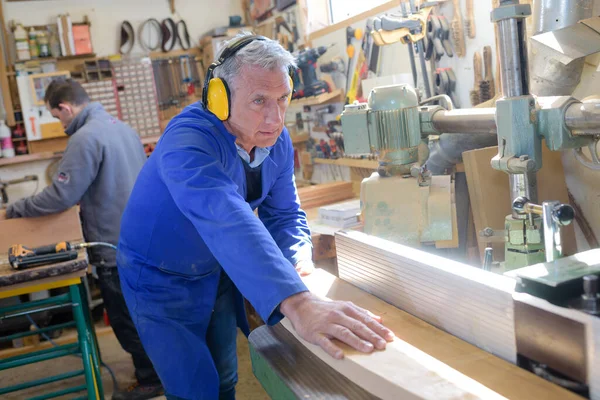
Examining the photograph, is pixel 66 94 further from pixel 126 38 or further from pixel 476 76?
pixel 476 76

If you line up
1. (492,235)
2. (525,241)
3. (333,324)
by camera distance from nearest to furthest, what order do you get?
(333,324), (525,241), (492,235)

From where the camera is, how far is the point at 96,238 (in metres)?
2.95

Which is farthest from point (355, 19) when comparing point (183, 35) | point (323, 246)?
point (183, 35)

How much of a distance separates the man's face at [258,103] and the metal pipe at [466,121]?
0.39m

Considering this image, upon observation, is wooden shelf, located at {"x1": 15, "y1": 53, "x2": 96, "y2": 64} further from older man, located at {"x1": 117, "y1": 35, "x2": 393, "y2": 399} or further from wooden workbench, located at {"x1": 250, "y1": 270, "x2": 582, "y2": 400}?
wooden workbench, located at {"x1": 250, "y1": 270, "x2": 582, "y2": 400}

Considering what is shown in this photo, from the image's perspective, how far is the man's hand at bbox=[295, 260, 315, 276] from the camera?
4.65 feet

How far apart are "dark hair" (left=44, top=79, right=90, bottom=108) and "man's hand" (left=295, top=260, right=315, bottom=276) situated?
2066mm

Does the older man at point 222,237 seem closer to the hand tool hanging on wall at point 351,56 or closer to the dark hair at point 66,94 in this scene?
the hand tool hanging on wall at point 351,56

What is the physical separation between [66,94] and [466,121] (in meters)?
2.37

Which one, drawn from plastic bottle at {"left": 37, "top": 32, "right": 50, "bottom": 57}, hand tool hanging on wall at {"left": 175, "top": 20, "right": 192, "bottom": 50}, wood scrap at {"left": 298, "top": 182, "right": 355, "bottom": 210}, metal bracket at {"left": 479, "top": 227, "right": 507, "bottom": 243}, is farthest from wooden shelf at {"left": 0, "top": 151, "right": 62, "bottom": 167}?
metal bracket at {"left": 479, "top": 227, "right": 507, "bottom": 243}

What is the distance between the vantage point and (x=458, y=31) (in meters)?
2.20

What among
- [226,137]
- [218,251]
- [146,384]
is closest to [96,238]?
[146,384]

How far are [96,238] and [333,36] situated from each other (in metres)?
1.77

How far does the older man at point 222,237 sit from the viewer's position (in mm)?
1058
